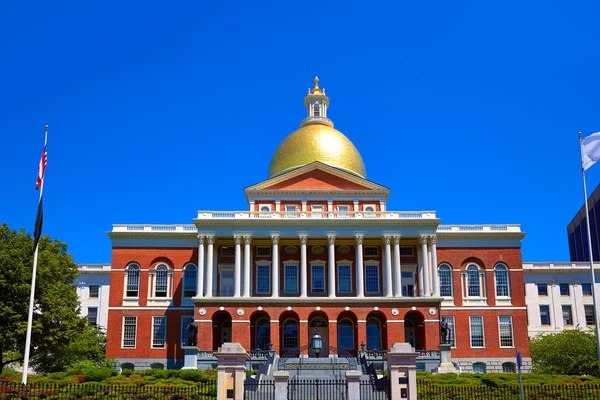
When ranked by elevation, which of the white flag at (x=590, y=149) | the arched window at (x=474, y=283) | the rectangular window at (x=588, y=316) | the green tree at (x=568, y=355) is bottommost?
the green tree at (x=568, y=355)

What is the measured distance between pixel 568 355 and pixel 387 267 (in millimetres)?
16496

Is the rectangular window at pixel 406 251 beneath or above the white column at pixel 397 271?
above

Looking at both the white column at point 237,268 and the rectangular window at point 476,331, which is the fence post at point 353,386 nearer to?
the white column at point 237,268

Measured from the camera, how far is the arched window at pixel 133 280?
67375 mm

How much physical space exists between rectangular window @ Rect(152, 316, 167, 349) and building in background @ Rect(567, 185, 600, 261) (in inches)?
2911

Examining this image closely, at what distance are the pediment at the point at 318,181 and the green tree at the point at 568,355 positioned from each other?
2028cm

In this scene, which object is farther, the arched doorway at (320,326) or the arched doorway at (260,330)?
the arched doorway at (260,330)

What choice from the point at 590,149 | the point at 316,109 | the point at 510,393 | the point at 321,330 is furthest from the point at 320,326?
the point at 590,149

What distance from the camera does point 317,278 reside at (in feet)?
218

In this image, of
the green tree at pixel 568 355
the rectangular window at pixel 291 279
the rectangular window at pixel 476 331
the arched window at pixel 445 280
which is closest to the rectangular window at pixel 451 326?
the rectangular window at pixel 476 331

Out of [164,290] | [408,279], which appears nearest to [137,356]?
[164,290]

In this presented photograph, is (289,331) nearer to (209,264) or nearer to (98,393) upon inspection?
(209,264)

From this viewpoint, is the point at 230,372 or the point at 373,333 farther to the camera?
the point at 373,333

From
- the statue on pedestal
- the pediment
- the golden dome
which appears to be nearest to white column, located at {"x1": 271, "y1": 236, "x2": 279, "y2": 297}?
the statue on pedestal
